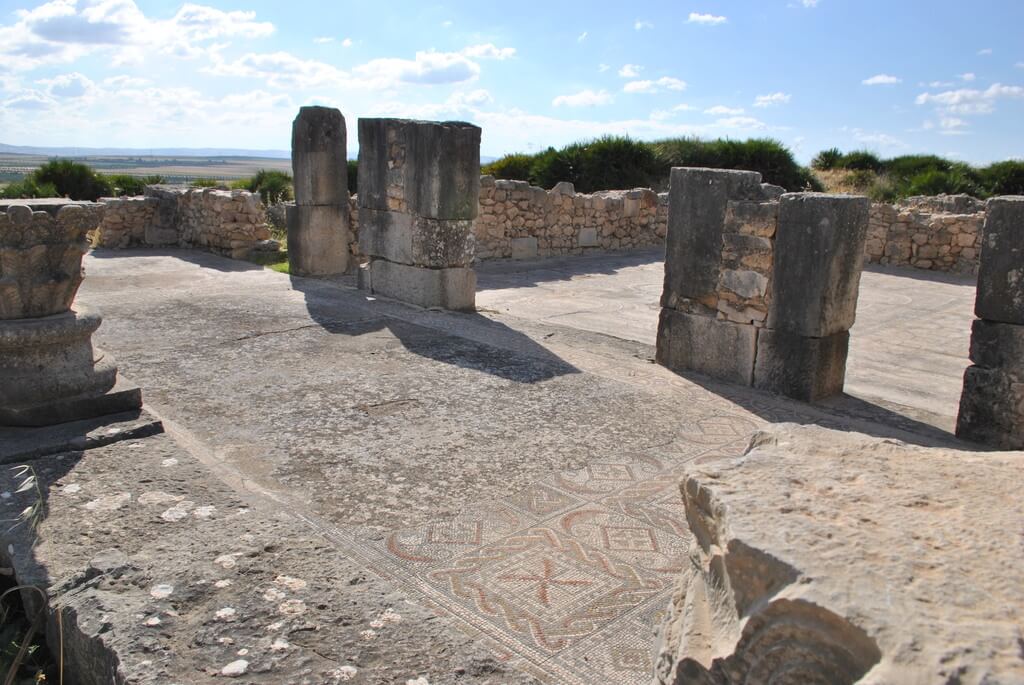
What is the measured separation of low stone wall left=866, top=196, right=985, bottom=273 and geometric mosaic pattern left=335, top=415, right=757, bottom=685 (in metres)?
11.2

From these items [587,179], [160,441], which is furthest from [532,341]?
[587,179]

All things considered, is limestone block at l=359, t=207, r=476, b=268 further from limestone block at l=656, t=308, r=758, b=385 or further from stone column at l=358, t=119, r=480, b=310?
limestone block at l=656, t=308, r=758, b=385

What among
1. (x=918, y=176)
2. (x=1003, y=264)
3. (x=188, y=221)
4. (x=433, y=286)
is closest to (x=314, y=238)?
(x=433, y=286)

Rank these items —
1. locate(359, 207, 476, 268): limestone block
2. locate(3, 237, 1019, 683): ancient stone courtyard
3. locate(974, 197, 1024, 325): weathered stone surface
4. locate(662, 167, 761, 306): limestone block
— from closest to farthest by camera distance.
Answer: locate(3, 237, 1019, 683): ancient stone courtyard
locate(974, 197, 1024, 325): weathered stone surface
locate(662, 167, 761, 306): limestone block
locate(359, 207, 476, 268): limestone block

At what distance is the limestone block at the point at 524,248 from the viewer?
1369 centimetres

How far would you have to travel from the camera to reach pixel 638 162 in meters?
21.7

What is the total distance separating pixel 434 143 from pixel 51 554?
5.97 metres

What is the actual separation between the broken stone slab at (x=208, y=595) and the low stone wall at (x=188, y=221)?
8.54 meters

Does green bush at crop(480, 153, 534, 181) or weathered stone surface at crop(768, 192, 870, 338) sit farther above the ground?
green bush at crop(480, 153, 534, 181)

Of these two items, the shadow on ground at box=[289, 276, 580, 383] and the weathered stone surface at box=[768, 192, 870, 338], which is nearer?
the weathered stone surface at box=[768, 192, 870, 338]

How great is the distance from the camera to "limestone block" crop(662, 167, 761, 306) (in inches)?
243

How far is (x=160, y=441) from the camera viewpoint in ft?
14.3

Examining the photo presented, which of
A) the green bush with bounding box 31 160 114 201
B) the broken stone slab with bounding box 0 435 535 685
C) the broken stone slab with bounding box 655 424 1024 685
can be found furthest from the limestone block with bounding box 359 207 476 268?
the green bush with bounding box 31 160 114 201

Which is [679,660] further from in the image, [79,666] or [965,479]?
[79,666]
